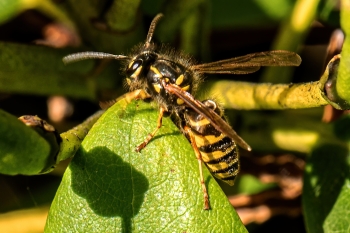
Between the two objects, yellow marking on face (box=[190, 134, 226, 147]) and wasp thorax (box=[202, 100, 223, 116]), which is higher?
wasp thorax (box=[202, 100, 223, 116])

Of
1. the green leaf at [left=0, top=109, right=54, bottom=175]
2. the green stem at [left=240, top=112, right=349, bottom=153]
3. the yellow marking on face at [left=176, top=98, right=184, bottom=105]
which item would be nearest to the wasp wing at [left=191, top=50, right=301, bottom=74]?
the yellow marking on face at [left=176, top=98, right=184, bottom=105]

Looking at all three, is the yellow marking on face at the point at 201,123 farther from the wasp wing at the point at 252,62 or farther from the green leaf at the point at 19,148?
the green leaf at the point at 19,148

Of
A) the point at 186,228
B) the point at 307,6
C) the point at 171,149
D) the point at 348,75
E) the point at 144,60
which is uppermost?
the point at 307,6

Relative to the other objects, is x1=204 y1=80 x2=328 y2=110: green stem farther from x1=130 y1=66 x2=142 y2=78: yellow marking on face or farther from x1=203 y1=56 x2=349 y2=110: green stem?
x1=130 y1=66 x2=142 y2=78: yellow marking on face

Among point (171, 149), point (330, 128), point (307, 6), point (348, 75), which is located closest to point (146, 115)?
point (171, 149)

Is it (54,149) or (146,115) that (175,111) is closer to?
(146,115)

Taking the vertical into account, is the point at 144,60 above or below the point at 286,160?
above

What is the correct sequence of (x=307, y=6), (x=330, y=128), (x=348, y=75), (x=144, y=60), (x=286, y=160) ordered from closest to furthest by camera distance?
1. (x=348, y=75)
2. (x=144, y=60)
3. (x=330, y=128)
4. (x=307, y=6)
5. (x=286, y=160)

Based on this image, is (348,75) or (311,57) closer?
(348,75)
